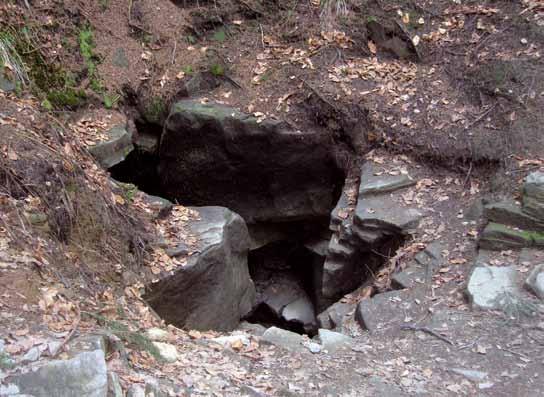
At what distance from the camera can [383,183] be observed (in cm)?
742

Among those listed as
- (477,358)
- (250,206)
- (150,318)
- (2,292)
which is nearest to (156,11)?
(250,206)

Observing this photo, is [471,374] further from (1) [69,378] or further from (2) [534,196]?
(1) [69,378]

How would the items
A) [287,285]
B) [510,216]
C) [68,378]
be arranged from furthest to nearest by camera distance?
[287,285]
[510,216]
[68,378]

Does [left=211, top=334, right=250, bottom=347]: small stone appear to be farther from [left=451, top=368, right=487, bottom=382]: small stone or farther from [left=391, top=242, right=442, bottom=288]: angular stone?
[left=391, top=242, right=442, bottom=288]: angular stone

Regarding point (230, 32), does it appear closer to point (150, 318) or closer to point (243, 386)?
point (150, 318)

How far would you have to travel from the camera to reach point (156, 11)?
9.59m

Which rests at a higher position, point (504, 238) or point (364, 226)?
point (504, 238)

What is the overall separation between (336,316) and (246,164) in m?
3.29

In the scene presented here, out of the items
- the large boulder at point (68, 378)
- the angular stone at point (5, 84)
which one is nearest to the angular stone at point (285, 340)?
the large boulder at point (68, 378)

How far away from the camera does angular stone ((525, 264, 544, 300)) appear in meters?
5.37

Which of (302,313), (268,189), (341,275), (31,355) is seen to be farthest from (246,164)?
(31,355)

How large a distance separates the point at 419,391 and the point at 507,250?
2200 mm

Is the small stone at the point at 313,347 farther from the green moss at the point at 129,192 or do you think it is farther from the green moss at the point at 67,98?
the green moss at the point at 67,98

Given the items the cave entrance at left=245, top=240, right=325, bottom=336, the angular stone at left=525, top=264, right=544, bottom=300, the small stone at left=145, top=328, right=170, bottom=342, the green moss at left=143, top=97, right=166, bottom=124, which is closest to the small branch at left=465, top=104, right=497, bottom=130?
the angular stone at left=525, top=264, right=544, bottom=300
